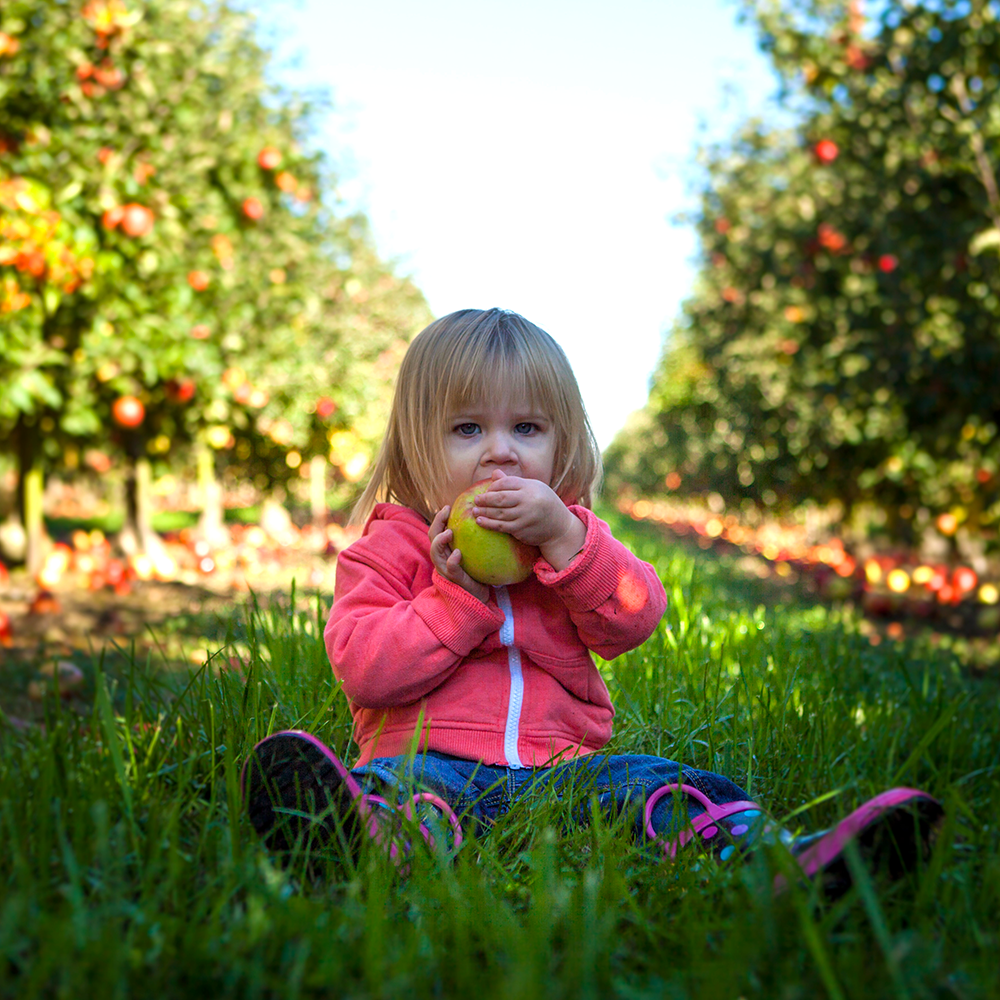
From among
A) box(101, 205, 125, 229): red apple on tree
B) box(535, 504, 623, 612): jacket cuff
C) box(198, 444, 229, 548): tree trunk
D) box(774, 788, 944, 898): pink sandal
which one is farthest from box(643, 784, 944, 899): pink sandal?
box(198, 444, 229, 548): tree trunk

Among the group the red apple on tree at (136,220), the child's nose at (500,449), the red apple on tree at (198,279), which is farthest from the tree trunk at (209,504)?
the child's nose at (500,449)

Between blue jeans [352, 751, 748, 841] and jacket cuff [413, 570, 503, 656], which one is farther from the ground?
jacket cuff [413, 570, 503, 656]

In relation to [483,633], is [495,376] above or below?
above

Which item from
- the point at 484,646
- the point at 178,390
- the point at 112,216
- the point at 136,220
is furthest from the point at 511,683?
the point at 178,390


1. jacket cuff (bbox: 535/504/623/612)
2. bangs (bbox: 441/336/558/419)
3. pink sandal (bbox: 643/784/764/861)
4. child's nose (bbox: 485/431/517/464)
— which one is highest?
bangs (bbox: 441/336/558/419)

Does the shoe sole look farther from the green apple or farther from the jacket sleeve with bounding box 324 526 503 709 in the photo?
the green apple

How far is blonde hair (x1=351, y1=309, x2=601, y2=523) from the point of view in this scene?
204 centimetres

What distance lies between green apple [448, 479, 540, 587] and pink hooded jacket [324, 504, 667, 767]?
0.05 metres

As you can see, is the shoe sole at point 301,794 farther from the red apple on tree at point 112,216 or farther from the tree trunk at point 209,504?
the tree trunk at point 209,504

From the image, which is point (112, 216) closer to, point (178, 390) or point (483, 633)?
point (178, 390)

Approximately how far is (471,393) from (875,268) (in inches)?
238

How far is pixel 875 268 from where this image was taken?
283 inches

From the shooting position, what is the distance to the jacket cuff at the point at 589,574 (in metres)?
1.91

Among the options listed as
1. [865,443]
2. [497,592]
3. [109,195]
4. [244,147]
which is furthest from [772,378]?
[497,592]
